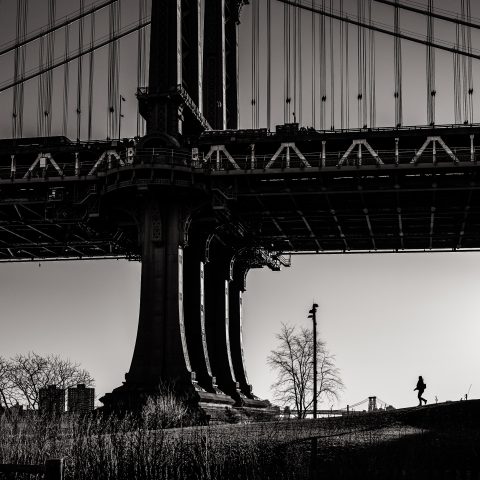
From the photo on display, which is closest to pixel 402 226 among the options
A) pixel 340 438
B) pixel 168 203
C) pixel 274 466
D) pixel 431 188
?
pixel 431 188

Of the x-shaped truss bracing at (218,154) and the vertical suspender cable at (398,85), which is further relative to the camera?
the vertical suspender cable at (398,85)

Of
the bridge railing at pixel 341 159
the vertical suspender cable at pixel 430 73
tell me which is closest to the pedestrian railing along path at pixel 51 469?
the bridge railing at pixel 341 159

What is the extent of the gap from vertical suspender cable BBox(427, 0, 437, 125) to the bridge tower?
14871 millimetres

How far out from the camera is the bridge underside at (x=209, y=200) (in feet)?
204

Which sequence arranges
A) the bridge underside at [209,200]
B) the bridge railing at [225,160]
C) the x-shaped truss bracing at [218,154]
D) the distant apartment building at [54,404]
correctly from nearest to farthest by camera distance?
the distant apartment building at [54,404], the bridge underside at [209,200], the bridge railing at [225,160], the x-shaped truss bracing at [218,154]

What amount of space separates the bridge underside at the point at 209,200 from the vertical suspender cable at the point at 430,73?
100 inches

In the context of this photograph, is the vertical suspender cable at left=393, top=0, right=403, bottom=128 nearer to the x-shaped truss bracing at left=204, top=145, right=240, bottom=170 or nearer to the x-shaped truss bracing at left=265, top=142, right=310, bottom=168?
the x-shaped truss bracing at left=265, top=142, right=310, bottom=168

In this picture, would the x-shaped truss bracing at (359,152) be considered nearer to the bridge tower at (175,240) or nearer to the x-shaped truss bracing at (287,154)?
the x-shaped truss bracing at (287,154)

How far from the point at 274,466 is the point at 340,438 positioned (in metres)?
4.96

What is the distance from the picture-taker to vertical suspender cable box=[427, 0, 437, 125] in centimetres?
6581

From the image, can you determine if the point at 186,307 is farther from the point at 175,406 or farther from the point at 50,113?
the point at 50,113

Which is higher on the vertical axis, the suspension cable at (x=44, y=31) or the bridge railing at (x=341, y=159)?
the suspension cable at (x=44, y=31)

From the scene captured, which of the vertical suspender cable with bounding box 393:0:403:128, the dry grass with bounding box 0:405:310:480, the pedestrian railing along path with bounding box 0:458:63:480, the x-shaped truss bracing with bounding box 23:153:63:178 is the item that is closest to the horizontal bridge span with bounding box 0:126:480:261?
the x-shaped truss bracing with bounding box 23:153:63:178

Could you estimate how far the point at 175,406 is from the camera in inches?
2206
